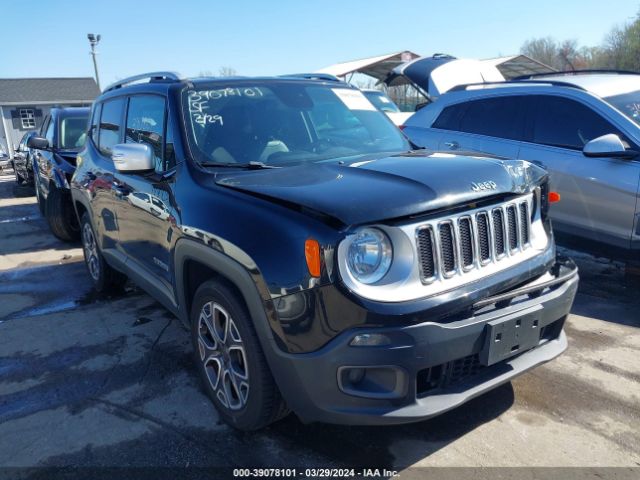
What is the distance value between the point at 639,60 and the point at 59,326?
4192cm

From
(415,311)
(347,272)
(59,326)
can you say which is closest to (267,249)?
(347,272)

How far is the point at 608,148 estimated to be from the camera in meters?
4.53

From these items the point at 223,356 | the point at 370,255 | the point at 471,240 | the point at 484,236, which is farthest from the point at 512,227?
the point at 223,356

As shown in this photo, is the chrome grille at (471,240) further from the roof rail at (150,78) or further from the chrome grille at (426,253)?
the roof rail at (150,78)

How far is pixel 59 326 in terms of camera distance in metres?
4.57

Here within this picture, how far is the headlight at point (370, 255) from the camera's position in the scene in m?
2.21

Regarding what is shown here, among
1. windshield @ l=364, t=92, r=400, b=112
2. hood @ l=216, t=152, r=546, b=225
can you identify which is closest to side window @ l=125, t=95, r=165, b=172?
hood @ l=216, t=152, r=546, b=225

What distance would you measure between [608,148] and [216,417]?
12.7ft

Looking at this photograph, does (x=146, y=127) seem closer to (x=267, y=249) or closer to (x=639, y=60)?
(x=267, y=249)

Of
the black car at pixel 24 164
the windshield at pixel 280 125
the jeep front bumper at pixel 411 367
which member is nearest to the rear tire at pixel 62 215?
the windshield at pixel 280 125

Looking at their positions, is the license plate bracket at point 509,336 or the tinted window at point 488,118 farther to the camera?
the tinted window at point 488,118

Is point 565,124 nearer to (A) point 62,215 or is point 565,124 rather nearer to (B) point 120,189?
(B) point 120,189

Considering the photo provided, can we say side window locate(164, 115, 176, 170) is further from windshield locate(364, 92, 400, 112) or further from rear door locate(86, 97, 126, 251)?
windshield locate(364, 92, 400, 112)

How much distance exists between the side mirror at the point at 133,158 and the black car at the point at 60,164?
14.4 feet
